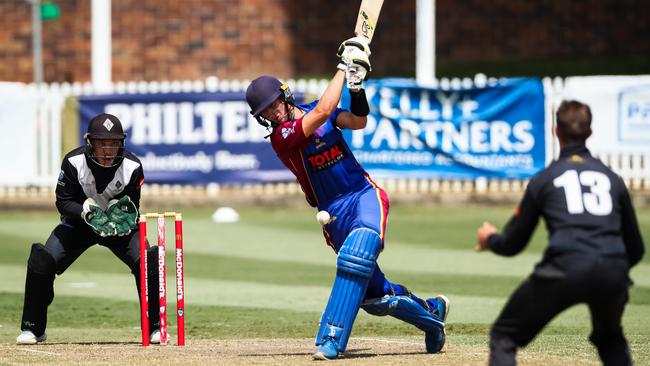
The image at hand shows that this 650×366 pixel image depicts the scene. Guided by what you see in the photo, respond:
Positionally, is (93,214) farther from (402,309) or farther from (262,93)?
(402,309)

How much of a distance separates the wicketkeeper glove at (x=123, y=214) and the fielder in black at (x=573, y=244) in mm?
3241

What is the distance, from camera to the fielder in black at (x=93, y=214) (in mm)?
8852

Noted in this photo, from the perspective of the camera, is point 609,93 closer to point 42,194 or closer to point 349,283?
point 42,194

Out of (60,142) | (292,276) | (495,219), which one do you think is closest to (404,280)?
(292,276)

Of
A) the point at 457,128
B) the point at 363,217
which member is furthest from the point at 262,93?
the point at 457,128

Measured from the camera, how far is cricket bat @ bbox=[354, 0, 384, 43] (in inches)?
323

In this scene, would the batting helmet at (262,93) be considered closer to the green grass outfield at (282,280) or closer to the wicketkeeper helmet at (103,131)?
the wicketkeeper helmet at (103,131)

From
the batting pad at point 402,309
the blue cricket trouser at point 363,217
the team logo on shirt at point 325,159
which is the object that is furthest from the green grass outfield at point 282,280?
the team logo on shirt at point 325,159

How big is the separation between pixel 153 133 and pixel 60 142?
1369 mm

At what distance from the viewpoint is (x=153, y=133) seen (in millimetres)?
19219

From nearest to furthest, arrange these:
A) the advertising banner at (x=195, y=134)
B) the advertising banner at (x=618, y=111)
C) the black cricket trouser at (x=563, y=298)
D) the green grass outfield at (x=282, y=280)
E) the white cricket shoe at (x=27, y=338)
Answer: the black cricket trouser at (x=563, y=298), the white cricket shoe at (x=27, y=338), the green grass outfield at (x=282, y=280), the advertising banner at (x=618, y=111), the advertising banner at (x=195, y=134)

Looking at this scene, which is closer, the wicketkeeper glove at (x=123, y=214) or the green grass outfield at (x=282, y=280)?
the wicketkeeper glove at (x=123, y=214)

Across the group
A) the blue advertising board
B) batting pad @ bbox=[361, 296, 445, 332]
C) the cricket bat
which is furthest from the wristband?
the blue advertising board

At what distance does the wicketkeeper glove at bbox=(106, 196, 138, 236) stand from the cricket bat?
77.0 inches
